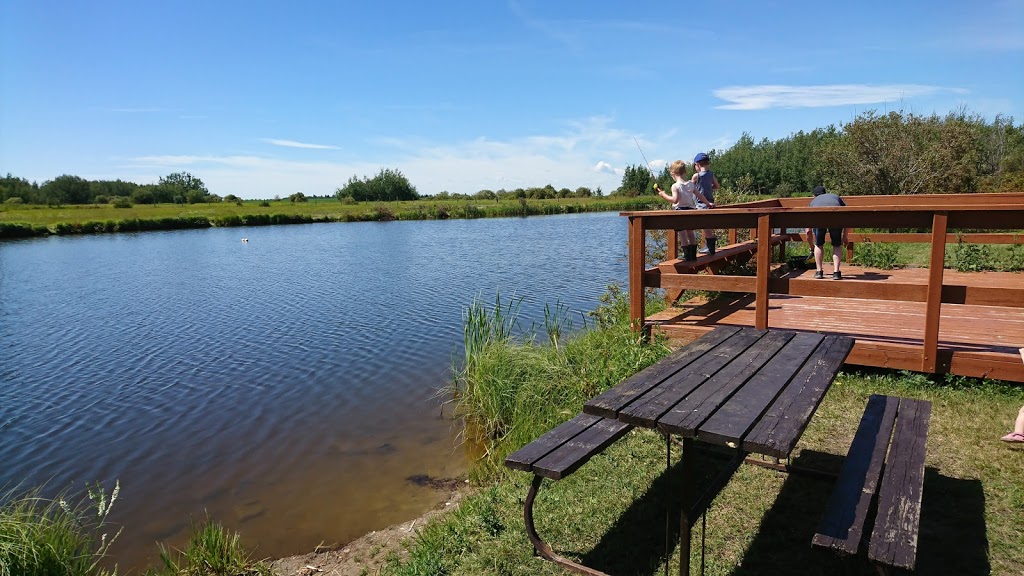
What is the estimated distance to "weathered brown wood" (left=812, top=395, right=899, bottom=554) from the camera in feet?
7.57

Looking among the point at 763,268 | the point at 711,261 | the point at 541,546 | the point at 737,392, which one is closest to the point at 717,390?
the point at 737,392

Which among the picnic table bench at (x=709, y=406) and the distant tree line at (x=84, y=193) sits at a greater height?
the distant tree line at (x=84, y=193)

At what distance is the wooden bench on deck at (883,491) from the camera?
224 centimetres

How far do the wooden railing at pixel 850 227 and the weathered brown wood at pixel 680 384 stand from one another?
1788mm

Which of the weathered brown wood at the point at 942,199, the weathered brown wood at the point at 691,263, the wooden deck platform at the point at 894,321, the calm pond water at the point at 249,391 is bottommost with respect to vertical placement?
the calm pond water at the point at 249,391

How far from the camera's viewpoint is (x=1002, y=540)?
303 cm

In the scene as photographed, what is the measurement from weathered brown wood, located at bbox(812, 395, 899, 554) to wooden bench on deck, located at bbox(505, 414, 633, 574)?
3.60 ft

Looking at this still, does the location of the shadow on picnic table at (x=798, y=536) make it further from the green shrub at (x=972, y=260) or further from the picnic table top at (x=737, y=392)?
the green shrub at (x=972, y=260)

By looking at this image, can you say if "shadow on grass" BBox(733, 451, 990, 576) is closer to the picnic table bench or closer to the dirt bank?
the picnic table bench

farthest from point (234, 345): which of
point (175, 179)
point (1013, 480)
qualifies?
point (175, 179)

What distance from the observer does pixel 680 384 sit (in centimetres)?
296

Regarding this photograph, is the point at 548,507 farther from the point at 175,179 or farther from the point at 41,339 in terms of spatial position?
the point at 175,179

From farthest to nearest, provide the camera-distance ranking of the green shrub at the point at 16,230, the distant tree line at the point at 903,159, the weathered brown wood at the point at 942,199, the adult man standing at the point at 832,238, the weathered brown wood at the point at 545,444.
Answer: the green shrub at the point at 16,230, the distant tree line at the point at 903,159, the weathered brown wood at the point at 942,199, the adult man standing at the point at 832,238, the weathered brown wood at the point at 545,444

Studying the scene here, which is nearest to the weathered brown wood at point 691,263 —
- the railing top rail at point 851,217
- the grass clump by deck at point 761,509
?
the railing top rail at point 851,217
